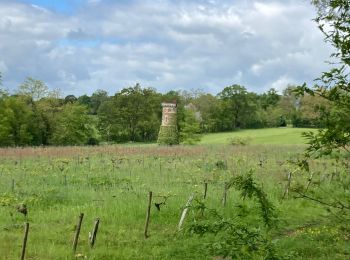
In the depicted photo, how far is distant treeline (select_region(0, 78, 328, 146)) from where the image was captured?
57081 millimetres

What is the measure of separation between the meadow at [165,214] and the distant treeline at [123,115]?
21895mm

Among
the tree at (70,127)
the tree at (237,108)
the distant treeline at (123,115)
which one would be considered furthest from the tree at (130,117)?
the tree at (237,108)

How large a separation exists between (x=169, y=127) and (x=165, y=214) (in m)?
35.7

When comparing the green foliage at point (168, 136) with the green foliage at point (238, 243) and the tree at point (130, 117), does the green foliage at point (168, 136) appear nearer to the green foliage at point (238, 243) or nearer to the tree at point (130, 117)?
the tree at point (130, 117)

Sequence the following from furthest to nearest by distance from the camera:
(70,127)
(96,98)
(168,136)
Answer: (96,98)
(70,127)
(168,136)

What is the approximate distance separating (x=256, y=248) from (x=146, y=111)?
246 ft

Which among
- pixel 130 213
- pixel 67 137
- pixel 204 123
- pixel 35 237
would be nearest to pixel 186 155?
pixel 130 213

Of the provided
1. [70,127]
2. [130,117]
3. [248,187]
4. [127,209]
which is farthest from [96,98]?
[248,187]

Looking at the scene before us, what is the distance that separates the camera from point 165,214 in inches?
486

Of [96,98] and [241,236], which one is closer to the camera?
[241,236]

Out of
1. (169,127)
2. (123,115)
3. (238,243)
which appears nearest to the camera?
(238,243)

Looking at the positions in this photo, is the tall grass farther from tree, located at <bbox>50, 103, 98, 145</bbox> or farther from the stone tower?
tree, located at <bbox>50, 103, 98, 145</bbox>

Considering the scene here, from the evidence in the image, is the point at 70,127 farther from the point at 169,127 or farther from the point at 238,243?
the point at 238,243

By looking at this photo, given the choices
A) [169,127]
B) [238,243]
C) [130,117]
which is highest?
[130,117]
